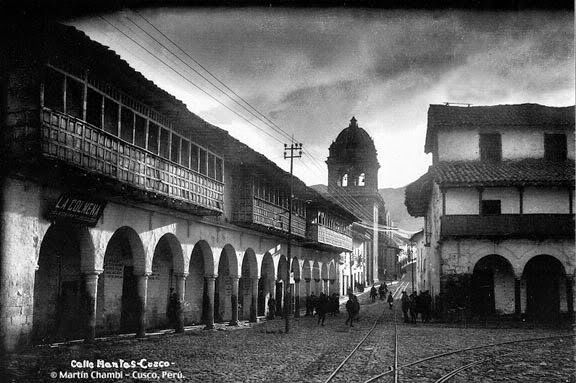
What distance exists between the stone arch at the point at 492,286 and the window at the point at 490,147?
16.8 ft

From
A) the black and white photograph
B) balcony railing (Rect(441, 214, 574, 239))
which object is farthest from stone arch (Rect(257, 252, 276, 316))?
balcony railing (Rect(441, 214, 574, 239))

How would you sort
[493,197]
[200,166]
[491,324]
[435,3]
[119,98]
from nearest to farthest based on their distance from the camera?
1. [435,3]
2. [119,98]
3. [200,166]
4. [491,324]
5. [493,197]

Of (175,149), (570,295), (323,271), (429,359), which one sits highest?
(175,149)

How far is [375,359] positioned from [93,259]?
7803 millimetres

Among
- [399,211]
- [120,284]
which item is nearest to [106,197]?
[120,284]

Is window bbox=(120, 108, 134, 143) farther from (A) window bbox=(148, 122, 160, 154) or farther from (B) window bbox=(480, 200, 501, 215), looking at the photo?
(B) window bbox=(480, 200, 501, 215)

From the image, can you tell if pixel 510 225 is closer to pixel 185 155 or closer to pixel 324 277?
pixel 185 155

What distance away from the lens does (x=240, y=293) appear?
29906 millimetres

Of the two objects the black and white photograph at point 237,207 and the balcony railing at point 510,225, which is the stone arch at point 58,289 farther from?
the balcony railing at point 510,225

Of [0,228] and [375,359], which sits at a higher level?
[0,228]

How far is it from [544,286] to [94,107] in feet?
76.4

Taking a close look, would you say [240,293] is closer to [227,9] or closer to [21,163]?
[21,163]

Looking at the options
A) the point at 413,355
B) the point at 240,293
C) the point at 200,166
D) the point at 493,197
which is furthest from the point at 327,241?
the point at 413,355

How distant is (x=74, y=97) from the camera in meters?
15.6
